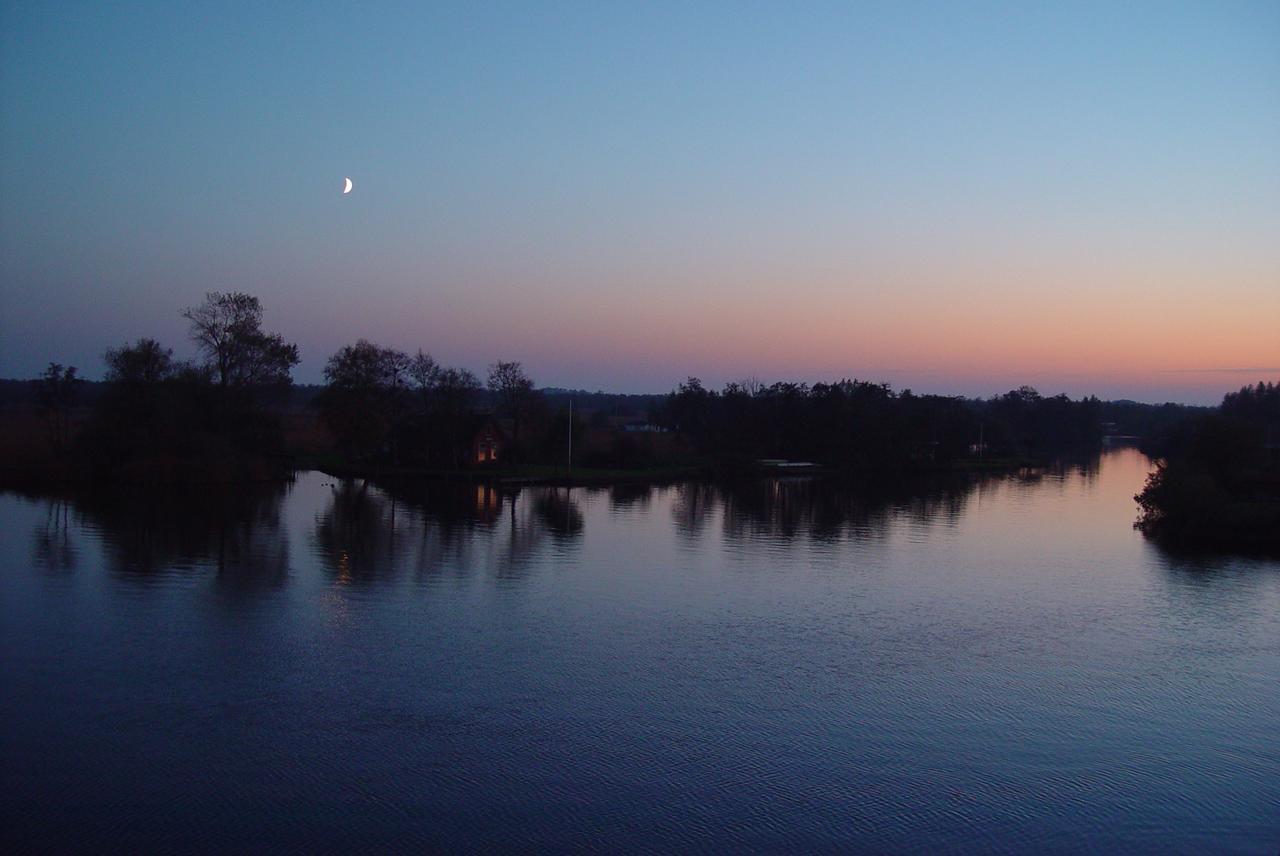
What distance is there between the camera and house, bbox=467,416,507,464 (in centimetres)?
4516

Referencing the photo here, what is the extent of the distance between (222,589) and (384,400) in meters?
28.7

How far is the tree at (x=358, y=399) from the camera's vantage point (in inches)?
1689

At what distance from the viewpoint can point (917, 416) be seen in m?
62.8

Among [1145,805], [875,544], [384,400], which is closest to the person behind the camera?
[1145,805]

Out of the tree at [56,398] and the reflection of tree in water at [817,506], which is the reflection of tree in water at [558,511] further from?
the tree at [56,398]

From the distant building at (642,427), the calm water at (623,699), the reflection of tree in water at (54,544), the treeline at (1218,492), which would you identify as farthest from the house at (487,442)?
the distant building at (642,427)

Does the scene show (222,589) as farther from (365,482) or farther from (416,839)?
(365,482)

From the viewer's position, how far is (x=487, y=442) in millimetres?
46156

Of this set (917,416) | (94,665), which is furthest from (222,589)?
(917,416)

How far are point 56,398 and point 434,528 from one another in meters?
19.7

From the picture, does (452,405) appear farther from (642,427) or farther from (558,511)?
(642,427)

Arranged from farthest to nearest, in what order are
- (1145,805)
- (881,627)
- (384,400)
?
(384,400) → (881,627) → (1145,805)

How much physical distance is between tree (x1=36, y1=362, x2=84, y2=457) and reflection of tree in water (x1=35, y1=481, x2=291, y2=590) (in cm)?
737

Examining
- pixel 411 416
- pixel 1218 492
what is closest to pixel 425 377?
pixel 411 416
